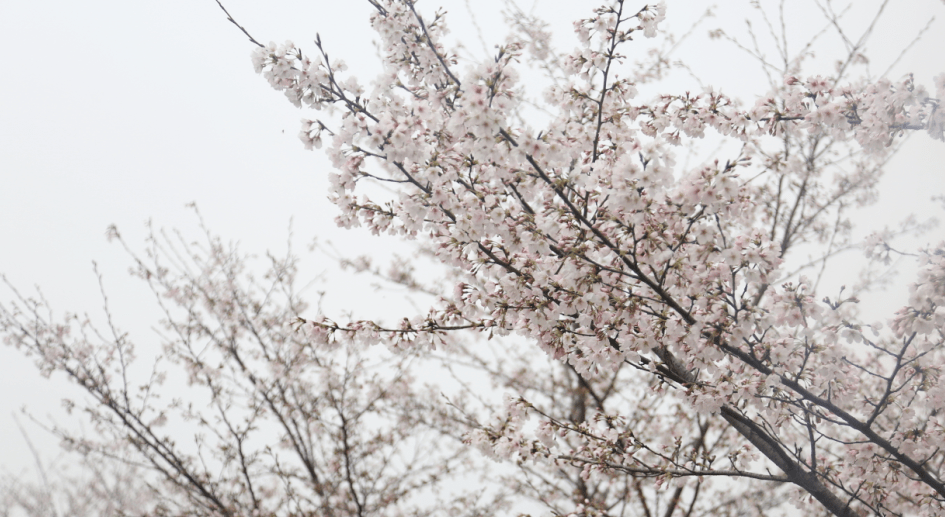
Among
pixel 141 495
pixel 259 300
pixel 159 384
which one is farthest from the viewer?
pixel 141 495

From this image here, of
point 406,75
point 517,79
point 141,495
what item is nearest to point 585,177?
point 517,79

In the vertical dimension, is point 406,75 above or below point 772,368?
above

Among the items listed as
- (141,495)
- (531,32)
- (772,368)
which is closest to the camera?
(772,368)

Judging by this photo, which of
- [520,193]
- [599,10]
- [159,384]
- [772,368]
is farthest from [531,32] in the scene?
[159,384]

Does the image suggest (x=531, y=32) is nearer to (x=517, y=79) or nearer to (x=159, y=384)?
(x=517, y=79)

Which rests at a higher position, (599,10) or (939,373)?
(599,10)

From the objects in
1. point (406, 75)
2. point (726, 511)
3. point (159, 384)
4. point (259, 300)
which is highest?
point (259, 300)

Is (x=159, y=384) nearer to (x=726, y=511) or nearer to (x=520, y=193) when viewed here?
(x=520, y=193)

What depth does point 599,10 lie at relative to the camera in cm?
266

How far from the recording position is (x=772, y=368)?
2.54m

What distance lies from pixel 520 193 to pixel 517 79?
58 centimetres

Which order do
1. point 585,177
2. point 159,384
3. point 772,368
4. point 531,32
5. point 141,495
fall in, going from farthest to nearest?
point 141,495
point 159,384
point 531,32
point 772,368
point 585,177

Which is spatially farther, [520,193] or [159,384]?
[159,384]

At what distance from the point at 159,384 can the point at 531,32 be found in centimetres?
558
